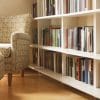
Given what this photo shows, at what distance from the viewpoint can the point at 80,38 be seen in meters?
2.74

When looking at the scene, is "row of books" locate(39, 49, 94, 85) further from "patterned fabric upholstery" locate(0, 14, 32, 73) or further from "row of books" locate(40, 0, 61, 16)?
"row of books" locate(40, 0, 61, 16)

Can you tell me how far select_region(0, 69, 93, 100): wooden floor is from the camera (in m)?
2.52

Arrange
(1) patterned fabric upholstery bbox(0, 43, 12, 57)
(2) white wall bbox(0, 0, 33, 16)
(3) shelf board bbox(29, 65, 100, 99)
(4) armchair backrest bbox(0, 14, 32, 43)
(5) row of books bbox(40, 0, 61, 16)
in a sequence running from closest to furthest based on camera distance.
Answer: (3) shelf board bbox(29, 65, 100, 99) → (1) patterned fabric upholstery bbox(0, 43, 12, 57) → (5) row of books bbox(40, 0, 61, 16) → (4) armchair backrest bbox(0, 14, 32, 43) → (2) white wall bbox(0, 0, 33, 16)

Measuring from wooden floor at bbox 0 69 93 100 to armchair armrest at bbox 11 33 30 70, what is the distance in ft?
0.86

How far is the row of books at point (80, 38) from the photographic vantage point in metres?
2.54

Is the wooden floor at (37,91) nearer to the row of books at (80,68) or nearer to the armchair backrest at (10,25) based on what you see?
the row of books at (80,68)

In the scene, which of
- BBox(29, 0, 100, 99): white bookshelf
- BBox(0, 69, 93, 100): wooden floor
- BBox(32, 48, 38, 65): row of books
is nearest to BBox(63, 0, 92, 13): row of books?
BBox(29, 0, 100, 99): white bookshelf

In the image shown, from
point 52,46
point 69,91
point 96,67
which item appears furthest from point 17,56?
point 96,67

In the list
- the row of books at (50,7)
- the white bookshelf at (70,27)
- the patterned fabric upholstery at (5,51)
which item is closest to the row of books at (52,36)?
the white bookshelf at (70,27)

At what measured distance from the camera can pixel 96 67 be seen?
2.38 m

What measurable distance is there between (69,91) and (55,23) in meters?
1.22

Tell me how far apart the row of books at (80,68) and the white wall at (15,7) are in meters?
1.55

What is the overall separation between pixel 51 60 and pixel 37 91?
746mm

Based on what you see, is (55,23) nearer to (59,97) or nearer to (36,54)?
(36,54)
